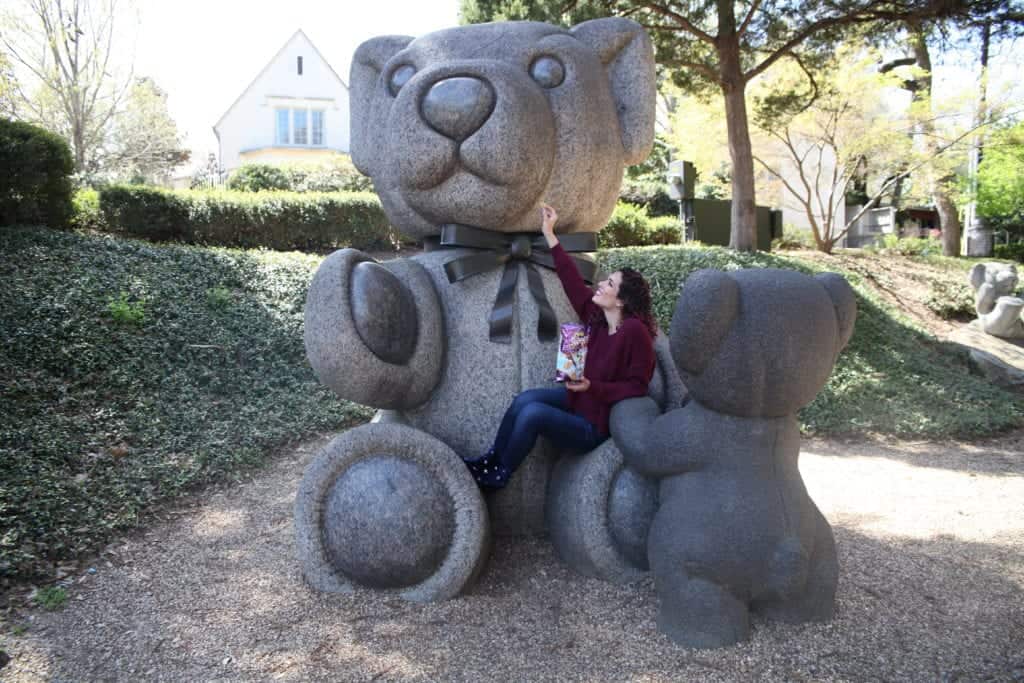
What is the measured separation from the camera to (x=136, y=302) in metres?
6.52

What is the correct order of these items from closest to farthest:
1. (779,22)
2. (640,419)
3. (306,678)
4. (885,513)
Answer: (306,678) → (640,419) → (885,513) → (779,22)

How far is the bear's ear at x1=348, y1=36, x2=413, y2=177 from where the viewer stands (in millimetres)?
3555

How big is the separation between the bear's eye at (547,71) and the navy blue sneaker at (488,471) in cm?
150

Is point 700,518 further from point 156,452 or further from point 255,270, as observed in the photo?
point 255,270

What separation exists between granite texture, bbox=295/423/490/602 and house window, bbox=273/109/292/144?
2478 cm

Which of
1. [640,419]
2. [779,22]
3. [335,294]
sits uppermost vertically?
[779,22]

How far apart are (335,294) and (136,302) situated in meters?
4.42

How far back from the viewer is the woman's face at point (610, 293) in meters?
3.03

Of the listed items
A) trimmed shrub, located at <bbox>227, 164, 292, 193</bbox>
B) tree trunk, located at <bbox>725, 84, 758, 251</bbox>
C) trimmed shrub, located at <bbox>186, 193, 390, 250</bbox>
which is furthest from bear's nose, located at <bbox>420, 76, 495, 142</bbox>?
trimmed shrub, located at <bbox>227, 164, 292, 193</bbox>

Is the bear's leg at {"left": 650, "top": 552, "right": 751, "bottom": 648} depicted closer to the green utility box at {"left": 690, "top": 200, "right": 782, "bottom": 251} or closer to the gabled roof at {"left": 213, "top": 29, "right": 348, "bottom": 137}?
the green utility box at {"left": 690, "top": 200, "right": 782, "bottom": 251}

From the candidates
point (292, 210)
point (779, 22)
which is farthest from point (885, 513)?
point (292, 210)

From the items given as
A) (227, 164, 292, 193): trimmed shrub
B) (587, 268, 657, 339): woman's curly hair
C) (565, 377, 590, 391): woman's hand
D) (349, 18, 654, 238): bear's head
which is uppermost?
(227, 164, 292, 193): trimmed shrub

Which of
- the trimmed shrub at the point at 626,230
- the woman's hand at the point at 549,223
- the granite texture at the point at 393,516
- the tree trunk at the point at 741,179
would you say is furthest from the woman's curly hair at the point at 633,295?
the trimmed shrub at the point at 626,230

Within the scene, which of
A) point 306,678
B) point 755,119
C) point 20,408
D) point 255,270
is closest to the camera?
point 306,678
